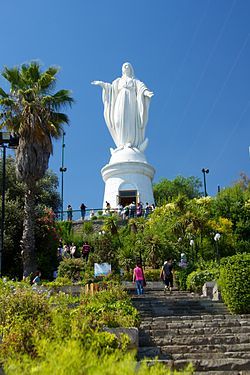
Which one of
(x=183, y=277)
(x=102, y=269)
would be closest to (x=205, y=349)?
(x=183, y=277)

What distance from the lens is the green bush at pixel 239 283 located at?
39.5 ft

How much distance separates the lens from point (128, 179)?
35.5 meters

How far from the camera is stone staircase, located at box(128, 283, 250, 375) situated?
26.3 feet

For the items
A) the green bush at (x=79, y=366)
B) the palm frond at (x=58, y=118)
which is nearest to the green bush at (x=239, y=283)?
the green bush at (x=79, y=366)

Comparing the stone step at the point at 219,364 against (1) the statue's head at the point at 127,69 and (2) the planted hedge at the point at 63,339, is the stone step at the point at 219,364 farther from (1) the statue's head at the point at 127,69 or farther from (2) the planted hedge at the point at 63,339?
(1) the statue's head at the point at 127,69

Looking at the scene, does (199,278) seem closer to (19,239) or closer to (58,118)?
(58,118)

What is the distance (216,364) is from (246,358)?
0.76 m

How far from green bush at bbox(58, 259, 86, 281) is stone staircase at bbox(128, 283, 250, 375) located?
28.4ft

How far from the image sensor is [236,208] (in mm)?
28672

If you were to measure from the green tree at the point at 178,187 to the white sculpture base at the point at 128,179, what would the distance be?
22225 mm

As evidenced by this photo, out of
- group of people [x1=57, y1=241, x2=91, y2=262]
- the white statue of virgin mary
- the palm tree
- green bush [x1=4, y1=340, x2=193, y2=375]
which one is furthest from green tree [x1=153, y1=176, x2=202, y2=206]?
green bush [x1=4, y1=340, x2=193, y2=375]

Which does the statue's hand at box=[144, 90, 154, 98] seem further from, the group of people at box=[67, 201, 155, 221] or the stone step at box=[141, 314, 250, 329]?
the stone step at box=[141, 314, 250, 329]

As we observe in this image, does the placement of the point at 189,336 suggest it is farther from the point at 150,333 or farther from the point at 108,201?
the point at 108,201

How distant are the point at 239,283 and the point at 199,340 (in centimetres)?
320
